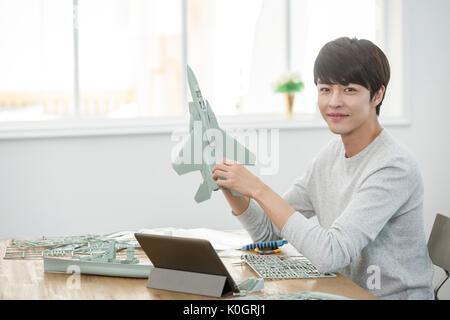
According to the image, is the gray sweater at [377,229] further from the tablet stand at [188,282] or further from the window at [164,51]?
the window at [164,51]

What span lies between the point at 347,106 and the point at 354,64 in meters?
0.13

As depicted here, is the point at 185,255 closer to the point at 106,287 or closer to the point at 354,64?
the point at 106,287

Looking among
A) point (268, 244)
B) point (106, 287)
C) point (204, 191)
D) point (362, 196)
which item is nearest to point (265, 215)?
point (268, 244)

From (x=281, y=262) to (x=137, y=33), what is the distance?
7.23ft

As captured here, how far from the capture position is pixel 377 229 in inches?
62.5

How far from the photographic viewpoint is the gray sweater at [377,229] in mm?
1551

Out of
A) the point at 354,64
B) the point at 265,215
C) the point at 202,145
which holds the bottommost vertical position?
the point at 265,215

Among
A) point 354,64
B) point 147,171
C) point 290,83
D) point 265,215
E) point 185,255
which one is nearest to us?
point 185,255

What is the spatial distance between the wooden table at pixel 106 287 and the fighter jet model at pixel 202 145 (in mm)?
347

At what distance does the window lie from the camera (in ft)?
11.1

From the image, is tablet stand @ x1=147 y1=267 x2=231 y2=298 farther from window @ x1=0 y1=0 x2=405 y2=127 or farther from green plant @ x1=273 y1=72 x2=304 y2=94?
green plant @ x1=273 y1=72 x2=304 y2=94

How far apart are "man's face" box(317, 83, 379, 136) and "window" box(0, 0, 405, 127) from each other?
1.87 metres
